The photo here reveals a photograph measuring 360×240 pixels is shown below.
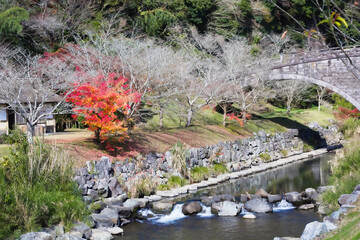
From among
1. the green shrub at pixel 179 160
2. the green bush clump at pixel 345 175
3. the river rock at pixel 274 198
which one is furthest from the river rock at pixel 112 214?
the green bush clump at pixel 345 175

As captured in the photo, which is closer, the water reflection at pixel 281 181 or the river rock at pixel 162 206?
the river rock at pixel 162 206

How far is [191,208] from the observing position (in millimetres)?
16672

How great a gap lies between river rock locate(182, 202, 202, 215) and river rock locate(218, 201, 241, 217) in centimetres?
90

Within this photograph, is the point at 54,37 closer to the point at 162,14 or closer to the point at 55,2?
the point at 55,2

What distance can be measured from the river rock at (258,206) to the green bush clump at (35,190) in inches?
252

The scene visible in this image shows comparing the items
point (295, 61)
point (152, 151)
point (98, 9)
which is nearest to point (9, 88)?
point (152, 151)

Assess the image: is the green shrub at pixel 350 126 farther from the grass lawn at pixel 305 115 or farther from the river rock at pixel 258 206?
the river rock at pixel 258 206

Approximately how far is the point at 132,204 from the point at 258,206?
4904 millimetres

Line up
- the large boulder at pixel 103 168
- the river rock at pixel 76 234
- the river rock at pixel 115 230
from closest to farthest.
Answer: the river rock at pixel 76 234, the river rock at pixel 115 230, the large boulder at pixel 103 168

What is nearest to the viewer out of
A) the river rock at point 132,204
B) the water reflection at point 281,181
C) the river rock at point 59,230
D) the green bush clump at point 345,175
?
the river rock at point 59,230

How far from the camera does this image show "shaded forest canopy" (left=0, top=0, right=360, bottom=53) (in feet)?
111

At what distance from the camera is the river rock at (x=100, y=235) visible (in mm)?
13188

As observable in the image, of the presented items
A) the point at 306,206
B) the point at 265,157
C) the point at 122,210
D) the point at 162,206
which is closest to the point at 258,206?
the point at 306,206

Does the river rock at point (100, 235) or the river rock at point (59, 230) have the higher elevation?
the river rock at point (59, 230)
